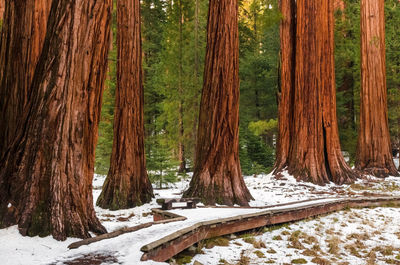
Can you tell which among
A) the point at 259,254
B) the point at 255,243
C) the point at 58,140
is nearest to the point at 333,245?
the point at 255,243

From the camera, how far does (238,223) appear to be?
5.42 meters

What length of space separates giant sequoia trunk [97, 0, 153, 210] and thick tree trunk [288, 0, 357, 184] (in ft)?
18.9

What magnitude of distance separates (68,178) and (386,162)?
43.4 feet

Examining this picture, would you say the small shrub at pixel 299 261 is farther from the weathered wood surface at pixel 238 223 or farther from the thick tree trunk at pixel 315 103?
the thick tree trunk at pixel 315 103

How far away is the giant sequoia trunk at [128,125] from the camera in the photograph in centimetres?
848

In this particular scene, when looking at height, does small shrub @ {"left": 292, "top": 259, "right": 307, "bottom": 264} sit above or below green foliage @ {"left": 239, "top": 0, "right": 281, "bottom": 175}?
below

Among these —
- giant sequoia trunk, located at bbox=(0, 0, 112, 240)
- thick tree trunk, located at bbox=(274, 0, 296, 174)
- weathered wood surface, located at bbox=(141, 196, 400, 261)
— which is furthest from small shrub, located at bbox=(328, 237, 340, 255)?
thick tree trunk, located at bbox=(274, 0, 296, 174)

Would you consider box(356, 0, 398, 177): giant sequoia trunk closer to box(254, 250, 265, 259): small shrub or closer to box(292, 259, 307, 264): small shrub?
box(292, 259, 307, 264): small shrub

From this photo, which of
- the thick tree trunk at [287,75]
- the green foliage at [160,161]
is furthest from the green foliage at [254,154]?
the green foliage at [160,161]

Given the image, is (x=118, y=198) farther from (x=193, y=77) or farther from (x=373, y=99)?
(x=373, y=99)

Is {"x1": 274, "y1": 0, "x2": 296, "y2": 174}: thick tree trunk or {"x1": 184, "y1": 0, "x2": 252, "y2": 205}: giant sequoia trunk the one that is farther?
{"x1": 274, "y1": 0, "x2": 296, "y2": 174}: thick tree trunk

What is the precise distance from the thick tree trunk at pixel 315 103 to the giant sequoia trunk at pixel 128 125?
226 inches

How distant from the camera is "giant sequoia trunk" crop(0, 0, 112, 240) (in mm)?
4094

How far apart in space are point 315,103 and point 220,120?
5.16 m
